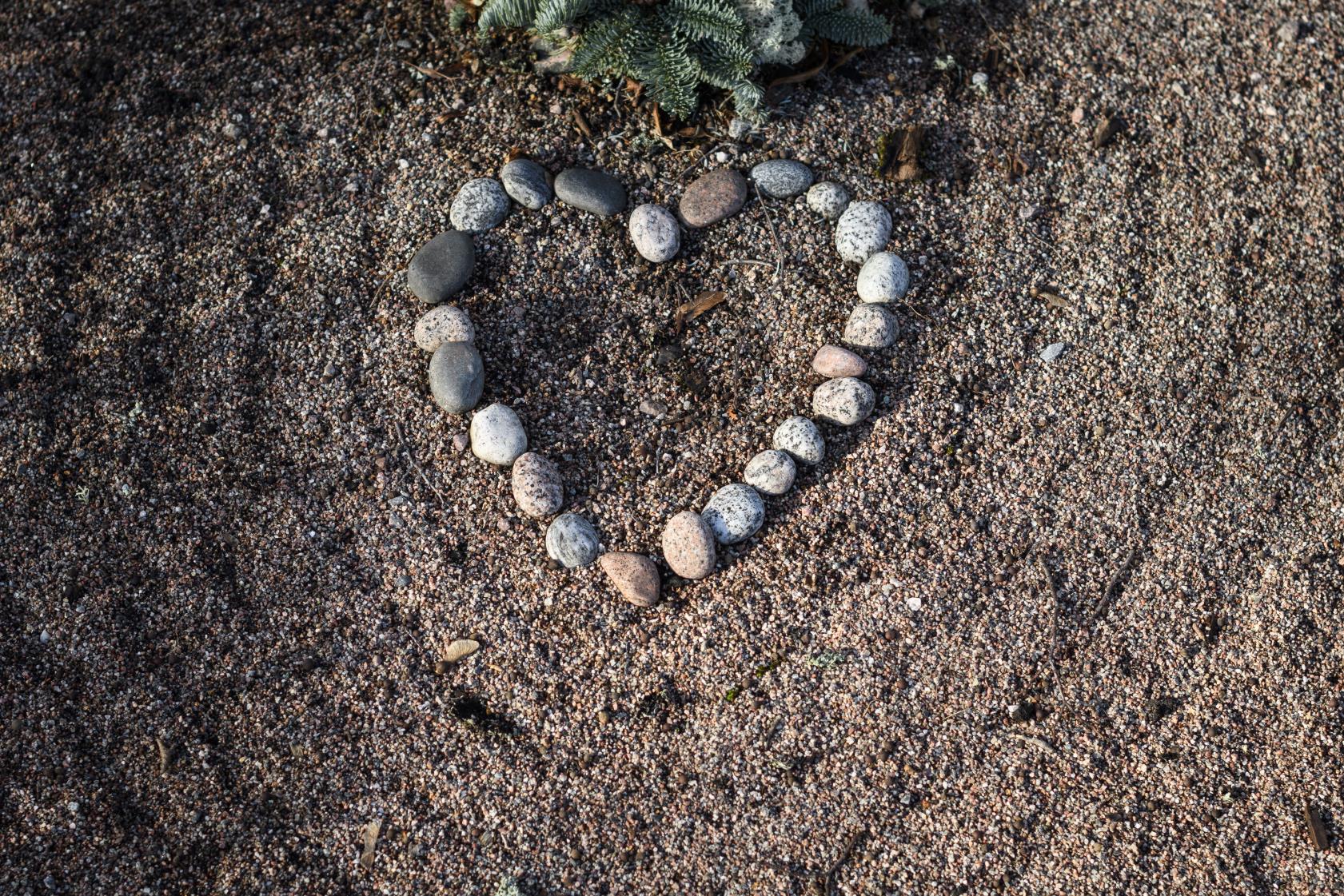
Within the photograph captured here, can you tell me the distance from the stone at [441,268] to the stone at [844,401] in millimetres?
1140

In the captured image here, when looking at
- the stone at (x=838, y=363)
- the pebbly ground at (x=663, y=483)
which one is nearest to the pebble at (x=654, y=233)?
the pebbly ground at (x=663, y=483)

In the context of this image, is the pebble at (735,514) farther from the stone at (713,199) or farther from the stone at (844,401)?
the stone at (713,199)

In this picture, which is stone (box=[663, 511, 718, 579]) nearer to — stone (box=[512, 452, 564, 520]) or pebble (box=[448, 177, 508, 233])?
stone (box=[512, 452, 564, 520])

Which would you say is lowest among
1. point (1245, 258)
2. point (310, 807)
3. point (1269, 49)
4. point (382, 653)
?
point (310, 807)

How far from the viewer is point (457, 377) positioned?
281 centimetres

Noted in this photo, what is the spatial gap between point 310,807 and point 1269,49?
3.89 m

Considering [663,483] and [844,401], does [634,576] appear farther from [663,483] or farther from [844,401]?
[844,401]

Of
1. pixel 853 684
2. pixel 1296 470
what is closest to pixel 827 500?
pixel 853 684

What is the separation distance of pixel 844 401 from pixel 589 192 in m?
1.03

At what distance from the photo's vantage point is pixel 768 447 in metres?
2.83

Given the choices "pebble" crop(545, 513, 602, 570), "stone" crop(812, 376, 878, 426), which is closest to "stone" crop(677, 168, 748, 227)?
"stone" crop(812, 376, 878, 426)

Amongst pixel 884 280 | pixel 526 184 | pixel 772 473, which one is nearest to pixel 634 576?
pixel 772 473

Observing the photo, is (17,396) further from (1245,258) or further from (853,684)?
(1245,258)

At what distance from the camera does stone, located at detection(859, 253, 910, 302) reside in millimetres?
2896
